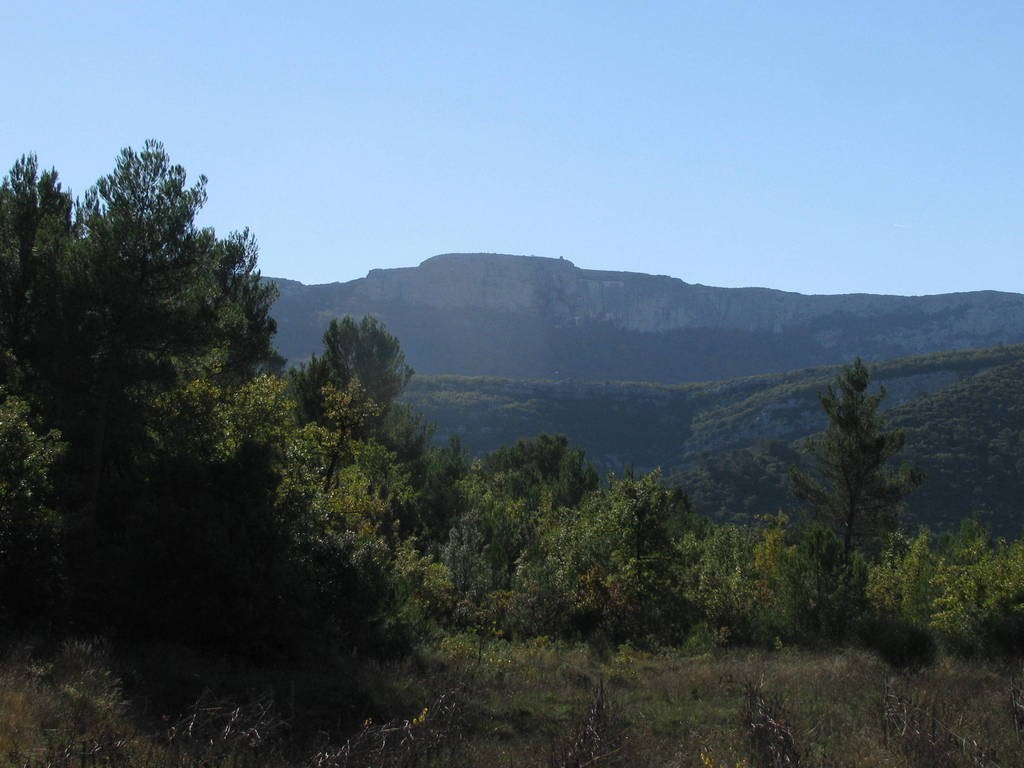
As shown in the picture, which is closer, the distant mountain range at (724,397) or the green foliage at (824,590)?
the green foliage at (824,590)

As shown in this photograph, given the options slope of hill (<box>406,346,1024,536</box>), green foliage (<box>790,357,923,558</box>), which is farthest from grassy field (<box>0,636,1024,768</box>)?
slope of hill (<box>406,346,1024,536</box>)

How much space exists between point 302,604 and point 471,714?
384cm

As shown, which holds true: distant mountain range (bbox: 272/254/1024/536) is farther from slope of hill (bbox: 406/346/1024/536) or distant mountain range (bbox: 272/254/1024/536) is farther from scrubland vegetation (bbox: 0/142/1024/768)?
scrubland vegetation (bbox: 0/142/1024/768)

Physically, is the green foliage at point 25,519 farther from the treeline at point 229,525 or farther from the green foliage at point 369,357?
the green foliage at point 369,357

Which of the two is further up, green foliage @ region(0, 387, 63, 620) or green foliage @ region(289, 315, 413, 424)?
green foliage @ region(289, 315, 413, 424)

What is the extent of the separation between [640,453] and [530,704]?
9031 cm

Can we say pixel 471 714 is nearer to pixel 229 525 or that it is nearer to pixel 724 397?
pixel 229 525

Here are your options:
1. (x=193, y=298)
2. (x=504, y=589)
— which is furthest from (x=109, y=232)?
(x=504, y=589)

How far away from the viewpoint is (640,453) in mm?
103312

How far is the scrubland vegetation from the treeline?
0.06 m

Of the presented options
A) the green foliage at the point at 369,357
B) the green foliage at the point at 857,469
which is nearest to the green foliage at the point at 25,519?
the green foliage at the point at 369,357

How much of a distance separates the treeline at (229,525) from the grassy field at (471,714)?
56.1 inches

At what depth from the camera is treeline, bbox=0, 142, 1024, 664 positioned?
14.2 meters

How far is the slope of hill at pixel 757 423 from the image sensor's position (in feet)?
200
